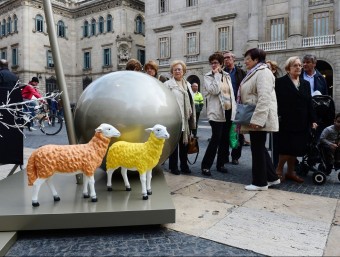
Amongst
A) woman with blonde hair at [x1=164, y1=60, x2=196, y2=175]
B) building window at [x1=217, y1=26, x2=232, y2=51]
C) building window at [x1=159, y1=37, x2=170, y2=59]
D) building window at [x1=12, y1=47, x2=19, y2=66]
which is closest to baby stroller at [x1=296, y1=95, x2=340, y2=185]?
woman with blonde hair at [x1=164, y1=60, x2=196, y2=175]

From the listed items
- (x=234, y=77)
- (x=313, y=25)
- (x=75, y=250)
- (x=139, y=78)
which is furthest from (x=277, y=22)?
(x=75, y=250)

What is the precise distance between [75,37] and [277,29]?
26.6 meters

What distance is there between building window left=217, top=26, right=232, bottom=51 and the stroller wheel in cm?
2444

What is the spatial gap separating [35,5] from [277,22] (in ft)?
91.7

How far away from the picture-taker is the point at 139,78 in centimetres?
403

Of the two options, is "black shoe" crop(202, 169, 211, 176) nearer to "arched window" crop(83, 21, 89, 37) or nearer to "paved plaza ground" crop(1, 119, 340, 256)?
"paved plaza ground" crop(1, 119, 340, 256)

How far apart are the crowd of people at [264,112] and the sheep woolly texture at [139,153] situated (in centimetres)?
153

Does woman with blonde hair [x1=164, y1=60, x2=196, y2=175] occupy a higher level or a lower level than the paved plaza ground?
higher

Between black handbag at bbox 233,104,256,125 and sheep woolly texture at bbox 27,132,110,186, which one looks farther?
black handbag at bbox 233,104,256,125

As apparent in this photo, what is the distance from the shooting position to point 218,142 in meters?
5.48

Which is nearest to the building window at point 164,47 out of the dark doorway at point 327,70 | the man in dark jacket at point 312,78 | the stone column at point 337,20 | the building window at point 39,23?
the dark doorway at point 327,70

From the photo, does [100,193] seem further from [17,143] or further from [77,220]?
[17,143]

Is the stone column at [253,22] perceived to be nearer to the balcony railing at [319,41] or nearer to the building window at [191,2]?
the balcony railing at [319,41]

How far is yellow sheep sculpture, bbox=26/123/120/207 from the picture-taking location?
317 cm
